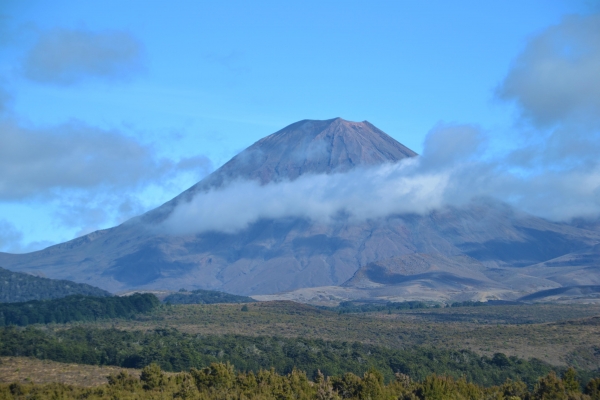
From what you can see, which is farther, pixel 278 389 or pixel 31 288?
pixel 31 288

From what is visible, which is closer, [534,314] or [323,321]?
[323,321]

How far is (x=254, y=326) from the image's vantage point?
319 feet

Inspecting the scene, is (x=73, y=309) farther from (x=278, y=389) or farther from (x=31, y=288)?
(x=278, y=389)

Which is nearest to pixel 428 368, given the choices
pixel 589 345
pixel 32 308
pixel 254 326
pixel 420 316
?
pixel 589 345

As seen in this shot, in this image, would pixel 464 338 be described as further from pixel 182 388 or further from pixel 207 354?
pixel 182 388

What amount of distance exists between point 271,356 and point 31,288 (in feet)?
415

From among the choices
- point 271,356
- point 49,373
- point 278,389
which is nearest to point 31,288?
point 271,356

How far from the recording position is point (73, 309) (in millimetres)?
111812

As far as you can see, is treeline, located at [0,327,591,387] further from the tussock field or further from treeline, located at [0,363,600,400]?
treeline, located at [0,363,600,400]

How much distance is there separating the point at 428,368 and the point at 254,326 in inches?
1559

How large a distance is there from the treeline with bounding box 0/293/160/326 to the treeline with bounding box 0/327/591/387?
36.0 meters

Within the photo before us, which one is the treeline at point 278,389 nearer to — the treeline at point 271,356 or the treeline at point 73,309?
the treeline at point 271,356

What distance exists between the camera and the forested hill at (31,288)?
561ft

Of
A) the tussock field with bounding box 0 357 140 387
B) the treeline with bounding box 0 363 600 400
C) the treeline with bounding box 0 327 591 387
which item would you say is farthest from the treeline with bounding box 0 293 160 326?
the treeline with bounding box 0 363 600 400
